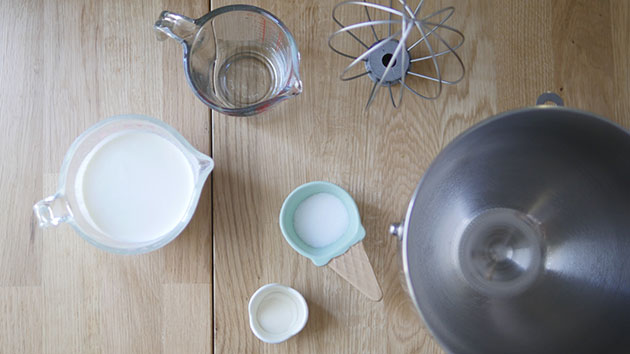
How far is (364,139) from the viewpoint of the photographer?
601mm

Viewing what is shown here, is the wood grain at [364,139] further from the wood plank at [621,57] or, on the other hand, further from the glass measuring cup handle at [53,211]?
the glass measuring cup handle at [53,211]

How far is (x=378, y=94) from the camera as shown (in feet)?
1.97

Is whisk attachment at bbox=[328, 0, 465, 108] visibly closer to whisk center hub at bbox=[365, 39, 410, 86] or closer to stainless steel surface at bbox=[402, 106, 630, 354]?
whisk center hub at bbox=[365, 39, 410, 86]

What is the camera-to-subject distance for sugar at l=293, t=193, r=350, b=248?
1.94ft

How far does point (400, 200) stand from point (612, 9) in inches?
14.5

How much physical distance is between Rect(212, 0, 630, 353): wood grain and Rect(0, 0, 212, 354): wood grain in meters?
0.04

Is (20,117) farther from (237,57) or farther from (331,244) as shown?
(331,244)

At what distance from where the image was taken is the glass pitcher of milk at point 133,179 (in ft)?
1.78

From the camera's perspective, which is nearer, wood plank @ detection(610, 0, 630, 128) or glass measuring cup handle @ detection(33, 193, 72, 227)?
glass measuring cup handle @ detection(33, 193, 72, 227)

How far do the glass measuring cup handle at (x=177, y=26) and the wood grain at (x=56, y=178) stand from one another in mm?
55

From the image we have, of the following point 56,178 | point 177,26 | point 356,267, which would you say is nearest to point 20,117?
point 56,178

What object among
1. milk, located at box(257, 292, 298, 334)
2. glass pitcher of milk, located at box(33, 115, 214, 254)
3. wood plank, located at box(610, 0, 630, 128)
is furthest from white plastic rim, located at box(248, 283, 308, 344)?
wood plank, located at box(610, 0, 630, 128)

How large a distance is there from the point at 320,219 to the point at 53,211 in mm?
291

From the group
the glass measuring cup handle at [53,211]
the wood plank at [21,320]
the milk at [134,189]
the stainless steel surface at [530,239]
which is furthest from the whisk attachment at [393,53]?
the wood plank at [21,320]
